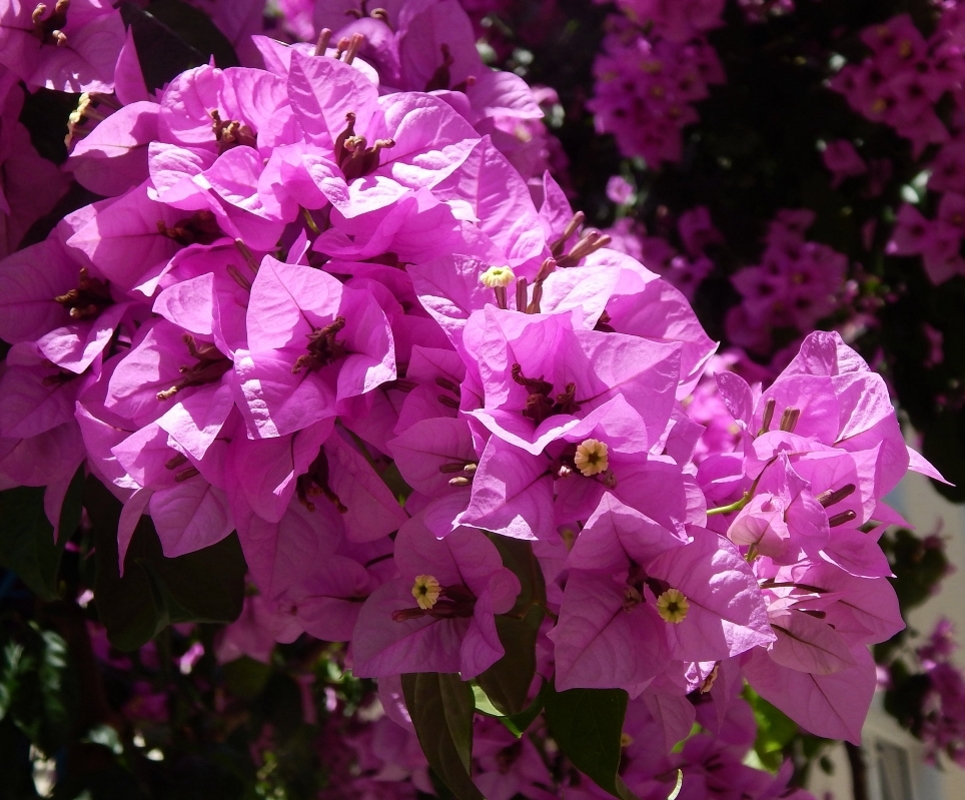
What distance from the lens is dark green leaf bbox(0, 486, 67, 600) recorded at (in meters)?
0.71

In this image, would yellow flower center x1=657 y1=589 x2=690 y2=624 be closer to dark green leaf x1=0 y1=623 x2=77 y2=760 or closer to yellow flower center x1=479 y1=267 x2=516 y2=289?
yellow flower center x1=479 y1=267 x2=516 y2=289

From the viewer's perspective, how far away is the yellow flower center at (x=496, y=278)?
21.3 inches

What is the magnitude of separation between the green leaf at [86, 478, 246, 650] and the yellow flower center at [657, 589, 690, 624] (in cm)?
29

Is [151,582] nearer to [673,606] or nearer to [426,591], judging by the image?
[426,591]

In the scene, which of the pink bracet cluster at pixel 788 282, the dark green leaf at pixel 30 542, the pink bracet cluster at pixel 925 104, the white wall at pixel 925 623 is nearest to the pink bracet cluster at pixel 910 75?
the pink bracet cluster at pixel 925 104

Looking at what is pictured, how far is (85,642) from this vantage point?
1076 millimetres

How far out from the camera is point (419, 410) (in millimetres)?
539

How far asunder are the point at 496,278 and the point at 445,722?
253 mm

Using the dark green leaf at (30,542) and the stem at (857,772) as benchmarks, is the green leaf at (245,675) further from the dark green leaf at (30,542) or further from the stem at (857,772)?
the stem at (857,772)

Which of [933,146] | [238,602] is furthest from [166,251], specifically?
[933,146]

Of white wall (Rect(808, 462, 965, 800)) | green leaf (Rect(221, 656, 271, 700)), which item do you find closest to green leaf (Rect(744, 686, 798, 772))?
green leaf (Rect(221, 656, 271, 700))

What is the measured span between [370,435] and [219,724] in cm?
106

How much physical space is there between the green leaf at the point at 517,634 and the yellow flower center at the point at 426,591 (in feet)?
0.18

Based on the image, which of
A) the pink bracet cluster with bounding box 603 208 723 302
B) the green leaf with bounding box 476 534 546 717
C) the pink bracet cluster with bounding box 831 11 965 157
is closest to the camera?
the green leaf with bounding box 476 534 546 717
